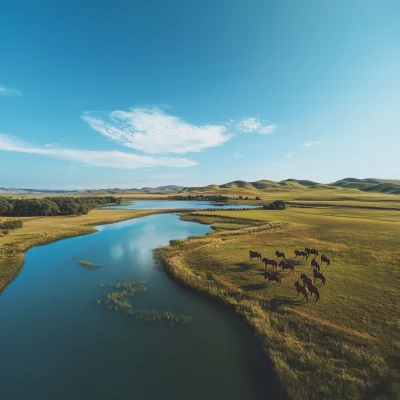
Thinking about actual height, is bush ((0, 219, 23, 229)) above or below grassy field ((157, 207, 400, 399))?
above

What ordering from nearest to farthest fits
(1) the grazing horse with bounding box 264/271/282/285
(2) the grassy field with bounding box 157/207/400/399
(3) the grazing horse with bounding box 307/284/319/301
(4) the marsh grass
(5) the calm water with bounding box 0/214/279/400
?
(2) the grassy field with bounding box 157/207/400/399, (5) the calm water with bounding box 0/214/279/400, (4) the marsh grass, (3) the grazing horse with bounding box 307/284/319/301, (1) the grazing horse with bounding box 264/271/282/285

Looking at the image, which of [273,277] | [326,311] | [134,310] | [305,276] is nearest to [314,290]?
[326,311]

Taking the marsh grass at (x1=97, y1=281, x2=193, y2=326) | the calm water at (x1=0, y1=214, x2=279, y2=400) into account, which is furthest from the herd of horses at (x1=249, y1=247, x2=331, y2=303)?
the marsh grass at (x1=97, y1=281, x2=193, y2=326)

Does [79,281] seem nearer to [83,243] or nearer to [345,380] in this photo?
[83,243]

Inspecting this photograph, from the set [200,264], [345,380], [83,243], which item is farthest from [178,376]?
[83,243]

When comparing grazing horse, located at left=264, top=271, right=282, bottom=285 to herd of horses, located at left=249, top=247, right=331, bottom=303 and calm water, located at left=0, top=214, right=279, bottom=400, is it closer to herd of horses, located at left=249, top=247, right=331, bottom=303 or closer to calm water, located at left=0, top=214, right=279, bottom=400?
herd of horses, located at left=249, top=247, right=331, bottom=303

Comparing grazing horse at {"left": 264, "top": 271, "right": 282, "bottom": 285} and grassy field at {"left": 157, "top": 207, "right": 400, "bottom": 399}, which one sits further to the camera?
grazing horse at {"left": 264, "top": 271, "right": 282, "bottom": 285}
